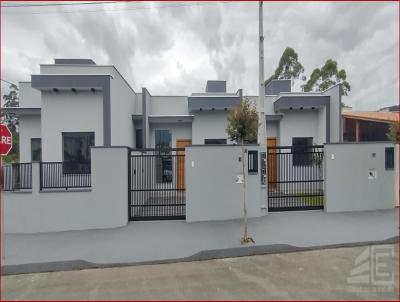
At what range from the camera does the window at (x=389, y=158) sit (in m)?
8.19

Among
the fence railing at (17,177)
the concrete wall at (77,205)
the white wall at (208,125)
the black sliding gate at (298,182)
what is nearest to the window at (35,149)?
the fence railing at (17,177)

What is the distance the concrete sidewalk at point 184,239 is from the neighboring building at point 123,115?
362cm

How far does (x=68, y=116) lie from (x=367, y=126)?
15.0m

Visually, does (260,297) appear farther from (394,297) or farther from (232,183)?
(232,183)

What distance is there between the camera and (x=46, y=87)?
8773 mm

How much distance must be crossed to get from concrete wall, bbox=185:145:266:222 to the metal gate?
0.49 meters

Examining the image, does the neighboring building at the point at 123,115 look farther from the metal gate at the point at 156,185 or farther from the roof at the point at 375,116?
the roof at the point at 375,116

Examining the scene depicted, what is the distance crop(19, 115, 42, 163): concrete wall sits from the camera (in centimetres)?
1146

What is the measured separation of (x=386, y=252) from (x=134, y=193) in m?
6.52

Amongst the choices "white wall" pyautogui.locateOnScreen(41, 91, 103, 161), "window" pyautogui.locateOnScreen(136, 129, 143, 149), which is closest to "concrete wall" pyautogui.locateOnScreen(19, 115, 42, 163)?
"white wall" pyautogui.locateOnScreen(41, 91, 103, 161)

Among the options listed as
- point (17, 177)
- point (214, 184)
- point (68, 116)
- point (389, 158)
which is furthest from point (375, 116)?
point (17, 177)

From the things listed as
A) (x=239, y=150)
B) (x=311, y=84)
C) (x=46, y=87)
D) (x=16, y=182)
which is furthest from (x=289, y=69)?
(x=16, y=182)
